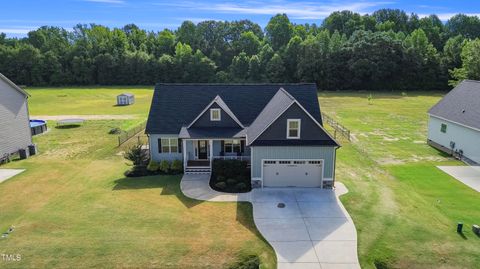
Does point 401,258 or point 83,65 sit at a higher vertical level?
point 83,65

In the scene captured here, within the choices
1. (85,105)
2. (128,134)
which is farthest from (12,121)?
(85,105)

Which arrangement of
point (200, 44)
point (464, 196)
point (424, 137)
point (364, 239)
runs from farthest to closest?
point (200, 44), point (424, 137), point (464, 196), point (364, 239)

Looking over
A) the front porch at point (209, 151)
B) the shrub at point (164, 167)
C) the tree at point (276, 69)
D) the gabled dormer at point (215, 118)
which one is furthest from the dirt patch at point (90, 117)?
the tree at point (276, 69)

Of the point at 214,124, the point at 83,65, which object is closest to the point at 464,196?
the point at 214,124

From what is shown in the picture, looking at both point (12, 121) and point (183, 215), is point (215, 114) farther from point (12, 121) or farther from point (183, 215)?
point (12, 121)

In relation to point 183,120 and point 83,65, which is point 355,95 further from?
point 83,65
